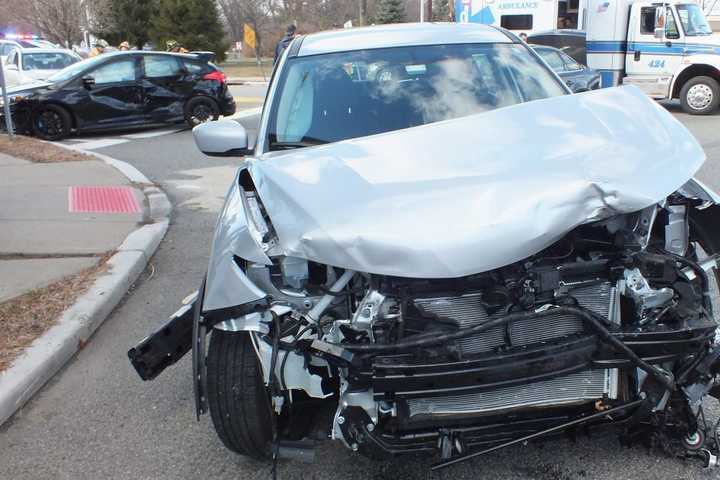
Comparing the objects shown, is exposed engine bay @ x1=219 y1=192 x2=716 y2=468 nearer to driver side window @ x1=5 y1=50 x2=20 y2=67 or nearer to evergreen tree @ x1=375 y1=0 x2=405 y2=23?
driver side window @ x1=5 y1=50 x2=20 y2=67

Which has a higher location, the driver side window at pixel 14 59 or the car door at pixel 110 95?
the driver side window at pixel 14 59

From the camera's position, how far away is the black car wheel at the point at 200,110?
1417 centimetres

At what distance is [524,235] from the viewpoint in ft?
7.63

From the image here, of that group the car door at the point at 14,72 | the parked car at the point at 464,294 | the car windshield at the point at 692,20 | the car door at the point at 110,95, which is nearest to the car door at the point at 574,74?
the car windshield at the point at 692,20

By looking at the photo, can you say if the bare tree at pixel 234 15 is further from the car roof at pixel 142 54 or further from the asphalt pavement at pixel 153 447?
the asphalt pavement at pixel 153 447

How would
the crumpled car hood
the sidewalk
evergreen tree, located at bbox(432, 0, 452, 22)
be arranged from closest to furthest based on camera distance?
the crumpled car hood → the sidewalk → evergreen tree, located at bbox(432, 0, 452, 22)

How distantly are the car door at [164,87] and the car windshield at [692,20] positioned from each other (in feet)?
35.7

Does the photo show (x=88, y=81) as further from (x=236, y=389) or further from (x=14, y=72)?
(x=236, y=389)

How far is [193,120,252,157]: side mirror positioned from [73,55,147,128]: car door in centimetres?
1008

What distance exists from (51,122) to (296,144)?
36.9ft

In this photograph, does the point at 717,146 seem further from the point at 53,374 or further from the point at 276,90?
the point at 53,374

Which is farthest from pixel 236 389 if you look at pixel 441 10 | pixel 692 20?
pixel 441 10

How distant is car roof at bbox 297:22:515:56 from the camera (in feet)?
13.5

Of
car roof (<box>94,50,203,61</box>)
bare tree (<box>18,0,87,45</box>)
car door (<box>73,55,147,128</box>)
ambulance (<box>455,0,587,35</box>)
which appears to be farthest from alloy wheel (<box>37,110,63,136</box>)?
bare tree (<box>18,0,87,45</box>)
